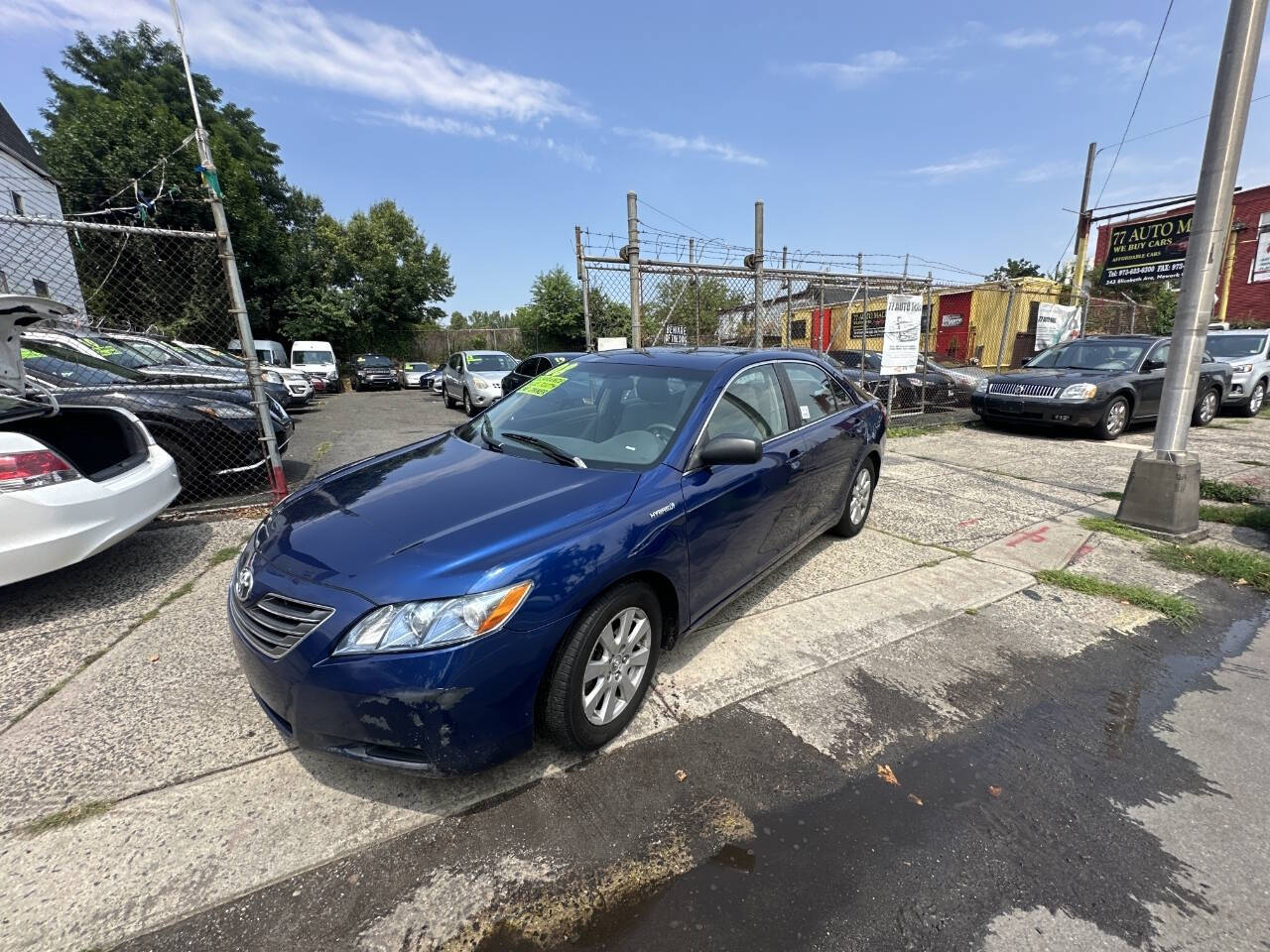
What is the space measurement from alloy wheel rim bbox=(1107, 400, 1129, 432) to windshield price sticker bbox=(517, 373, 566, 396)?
9411 mm

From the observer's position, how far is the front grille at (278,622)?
1931 millimetres

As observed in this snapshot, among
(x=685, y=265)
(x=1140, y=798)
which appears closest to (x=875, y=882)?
(x=1140, y=798)

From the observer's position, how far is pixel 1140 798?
2168mm

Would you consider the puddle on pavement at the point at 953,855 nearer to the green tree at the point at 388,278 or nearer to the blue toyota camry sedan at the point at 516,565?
the blue toyota camry sedan at the point at 516,565

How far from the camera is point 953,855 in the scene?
1.92m

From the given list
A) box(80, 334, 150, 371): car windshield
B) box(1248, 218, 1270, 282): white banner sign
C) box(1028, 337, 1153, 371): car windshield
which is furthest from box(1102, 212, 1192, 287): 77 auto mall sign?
box(80, 334, 150, 371): car windshield

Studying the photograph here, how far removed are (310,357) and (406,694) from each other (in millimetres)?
25425

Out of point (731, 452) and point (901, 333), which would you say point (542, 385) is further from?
point (901, 333)

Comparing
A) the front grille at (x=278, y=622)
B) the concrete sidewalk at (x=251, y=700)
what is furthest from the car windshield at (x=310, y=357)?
the front grille at (x=278, y=622)

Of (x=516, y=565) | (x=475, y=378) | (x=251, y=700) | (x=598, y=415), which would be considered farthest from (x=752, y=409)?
Result: (x=475, y=378)

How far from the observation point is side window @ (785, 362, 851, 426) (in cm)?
390

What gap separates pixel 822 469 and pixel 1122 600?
219cm

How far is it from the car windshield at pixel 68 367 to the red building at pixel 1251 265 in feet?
105

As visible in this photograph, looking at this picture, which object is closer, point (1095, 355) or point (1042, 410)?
point (1042, 410)
